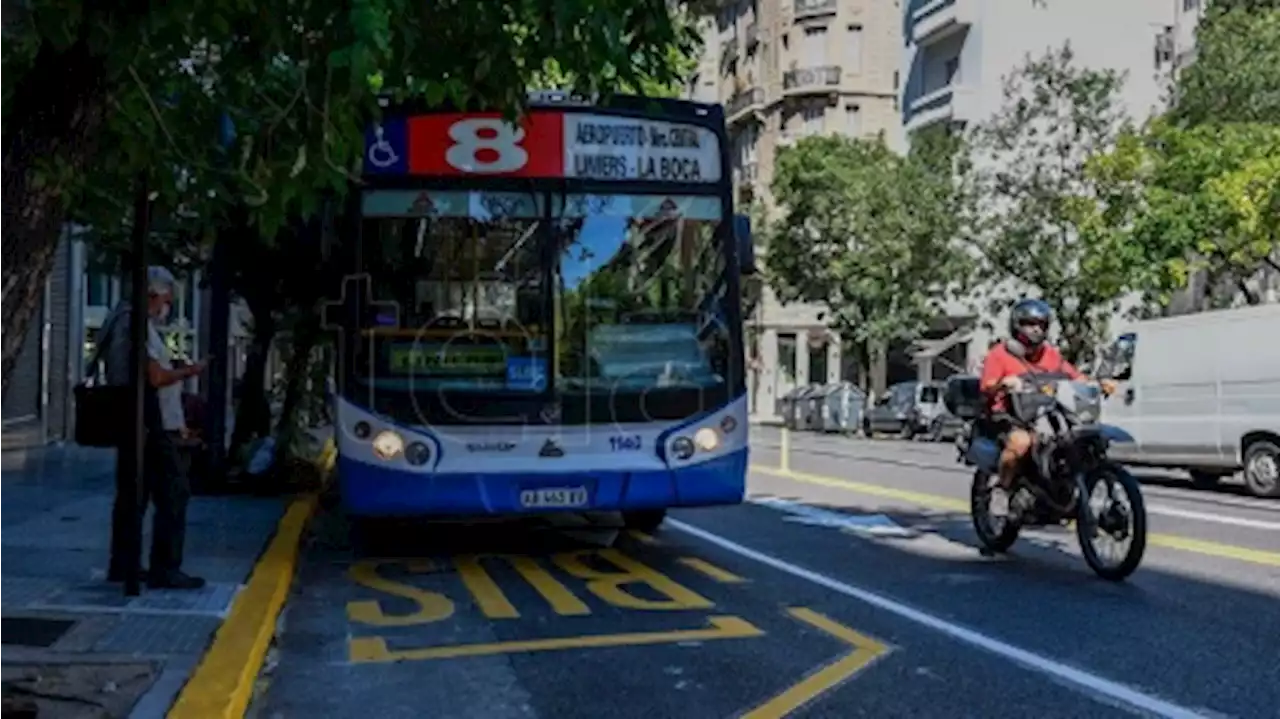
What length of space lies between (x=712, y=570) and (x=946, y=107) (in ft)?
150

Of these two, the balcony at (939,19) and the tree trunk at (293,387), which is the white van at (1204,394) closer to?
the tree trunk at (293,387)

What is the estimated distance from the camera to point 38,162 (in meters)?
5.23

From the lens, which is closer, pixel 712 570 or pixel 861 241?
pixel 712 570

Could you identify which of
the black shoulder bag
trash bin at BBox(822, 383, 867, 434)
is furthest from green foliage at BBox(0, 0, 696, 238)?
trash bin at BBox(822, 383, 867, 434)

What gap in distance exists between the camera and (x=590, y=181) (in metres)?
10.8

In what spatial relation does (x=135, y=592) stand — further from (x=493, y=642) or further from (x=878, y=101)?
(x=878, y=101)

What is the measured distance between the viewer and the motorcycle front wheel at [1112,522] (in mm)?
9391

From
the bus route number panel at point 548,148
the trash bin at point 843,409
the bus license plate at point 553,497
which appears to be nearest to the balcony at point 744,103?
the trash bin at point 843,409

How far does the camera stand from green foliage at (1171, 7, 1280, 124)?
3047cm

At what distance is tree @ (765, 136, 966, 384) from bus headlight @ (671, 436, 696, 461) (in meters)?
33.0

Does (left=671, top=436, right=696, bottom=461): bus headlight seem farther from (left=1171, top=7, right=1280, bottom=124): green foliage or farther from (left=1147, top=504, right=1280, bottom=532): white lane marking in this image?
(left=1171, top=7, right=1280, bottom=124): green foliage

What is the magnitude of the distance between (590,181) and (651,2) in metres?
4.38

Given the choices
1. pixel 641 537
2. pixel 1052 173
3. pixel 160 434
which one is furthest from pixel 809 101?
pixel 160 434

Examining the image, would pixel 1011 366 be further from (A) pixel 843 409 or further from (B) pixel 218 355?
(A) pixel 843 409
